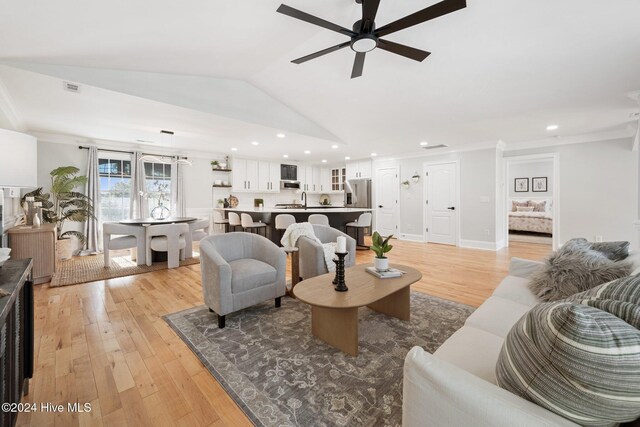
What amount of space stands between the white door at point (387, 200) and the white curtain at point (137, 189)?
615 cm

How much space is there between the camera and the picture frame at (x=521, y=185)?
909cm

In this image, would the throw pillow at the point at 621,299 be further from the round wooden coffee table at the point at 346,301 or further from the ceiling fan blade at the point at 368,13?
the ceiling fan blade at the point at 368,13

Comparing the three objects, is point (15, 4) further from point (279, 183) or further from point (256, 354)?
point (279, 183)

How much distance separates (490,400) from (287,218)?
466cm

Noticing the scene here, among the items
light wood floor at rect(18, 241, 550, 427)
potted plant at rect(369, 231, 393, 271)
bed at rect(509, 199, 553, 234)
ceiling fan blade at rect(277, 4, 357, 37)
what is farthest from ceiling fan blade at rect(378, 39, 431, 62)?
bed at rect(509, 199, 553, 234)

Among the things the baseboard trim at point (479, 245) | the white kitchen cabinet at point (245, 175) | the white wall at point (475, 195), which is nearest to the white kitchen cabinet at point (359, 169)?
the white wall at point (475, 195)

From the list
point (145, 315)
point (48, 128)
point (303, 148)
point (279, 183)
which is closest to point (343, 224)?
point (303, 148)

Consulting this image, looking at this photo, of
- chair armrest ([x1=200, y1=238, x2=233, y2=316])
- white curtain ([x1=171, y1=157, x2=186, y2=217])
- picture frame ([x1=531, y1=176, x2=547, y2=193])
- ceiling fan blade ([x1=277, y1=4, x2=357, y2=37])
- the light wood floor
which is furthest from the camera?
picture frame ([x1=531, y1=176, x2=547, y2=193])

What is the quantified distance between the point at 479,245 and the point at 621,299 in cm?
602

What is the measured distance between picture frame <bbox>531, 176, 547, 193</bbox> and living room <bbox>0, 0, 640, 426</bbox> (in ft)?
11.9

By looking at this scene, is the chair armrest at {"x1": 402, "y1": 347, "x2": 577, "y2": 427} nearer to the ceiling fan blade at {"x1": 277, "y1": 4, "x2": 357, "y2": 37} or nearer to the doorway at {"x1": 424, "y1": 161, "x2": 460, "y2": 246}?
the ceiling fan blade at {"x1": 277, "y1": 4, "x2": 357, "y2": 37}

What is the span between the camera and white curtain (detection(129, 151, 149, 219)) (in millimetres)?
6035

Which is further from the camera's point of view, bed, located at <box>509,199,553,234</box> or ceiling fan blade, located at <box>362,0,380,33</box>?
bed, located at <box>509,199,553,234</box>

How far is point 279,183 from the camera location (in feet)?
27.5
